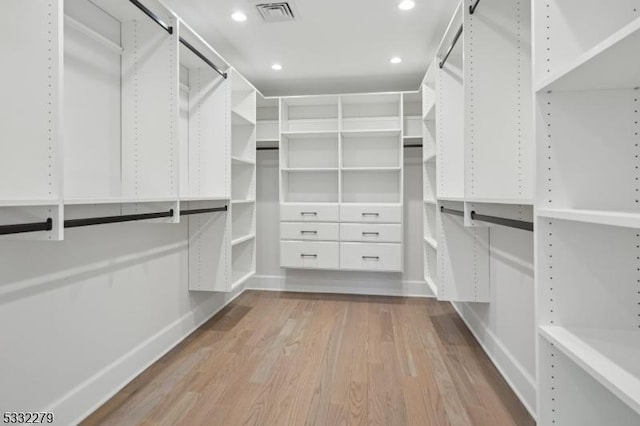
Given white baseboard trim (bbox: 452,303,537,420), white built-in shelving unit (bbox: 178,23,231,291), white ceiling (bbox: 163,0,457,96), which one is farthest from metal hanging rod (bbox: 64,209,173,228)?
white baseboard trim (bbox: 452,303,537,420)

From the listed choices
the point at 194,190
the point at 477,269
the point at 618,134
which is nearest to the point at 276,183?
the point at 194,190

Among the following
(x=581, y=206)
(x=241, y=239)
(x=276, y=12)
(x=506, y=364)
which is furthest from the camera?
(x=241, y=239)

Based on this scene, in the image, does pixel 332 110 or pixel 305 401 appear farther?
pixel 332 110

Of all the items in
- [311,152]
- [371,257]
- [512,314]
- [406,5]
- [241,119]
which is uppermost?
[406,5]

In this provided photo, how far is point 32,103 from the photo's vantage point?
3.89 feet

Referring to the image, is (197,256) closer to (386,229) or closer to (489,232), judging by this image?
(386,229)

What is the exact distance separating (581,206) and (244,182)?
279cm

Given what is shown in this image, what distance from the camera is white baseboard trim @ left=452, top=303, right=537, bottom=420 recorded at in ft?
5.56

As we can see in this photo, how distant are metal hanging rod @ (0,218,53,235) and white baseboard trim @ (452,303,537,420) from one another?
2255 mm

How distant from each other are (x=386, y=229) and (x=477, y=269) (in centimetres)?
112

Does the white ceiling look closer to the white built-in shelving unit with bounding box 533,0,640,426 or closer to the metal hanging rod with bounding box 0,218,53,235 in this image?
the white built-in shelving unit with bounding box 533,0,640,426

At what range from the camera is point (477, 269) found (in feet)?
7.85

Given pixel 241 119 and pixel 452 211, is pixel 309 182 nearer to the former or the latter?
pixel 241 119

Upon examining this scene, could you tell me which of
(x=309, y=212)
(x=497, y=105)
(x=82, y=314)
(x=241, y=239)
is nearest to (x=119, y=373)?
(x=82, y=314)
